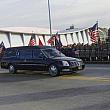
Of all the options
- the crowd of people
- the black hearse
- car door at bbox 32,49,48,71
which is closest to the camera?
the black hearse

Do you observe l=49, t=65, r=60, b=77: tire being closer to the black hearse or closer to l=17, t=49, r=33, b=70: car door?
the black hearse

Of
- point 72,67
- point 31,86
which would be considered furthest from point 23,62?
point 31,86

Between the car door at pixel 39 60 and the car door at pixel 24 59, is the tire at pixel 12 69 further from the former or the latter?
the car door at pixel 39 60

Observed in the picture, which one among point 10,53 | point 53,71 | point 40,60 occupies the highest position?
point 10,53

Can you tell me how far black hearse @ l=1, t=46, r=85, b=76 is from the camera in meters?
18.7

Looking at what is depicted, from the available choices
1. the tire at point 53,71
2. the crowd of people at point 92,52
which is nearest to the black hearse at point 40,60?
the tire at point 53,71

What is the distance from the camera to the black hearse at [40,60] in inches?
736

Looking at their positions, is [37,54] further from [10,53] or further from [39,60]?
[10,53]

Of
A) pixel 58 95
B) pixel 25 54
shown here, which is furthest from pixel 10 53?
pixel 58 95

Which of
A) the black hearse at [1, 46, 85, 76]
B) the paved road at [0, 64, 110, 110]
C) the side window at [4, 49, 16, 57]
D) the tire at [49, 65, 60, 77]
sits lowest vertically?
the paved road at [0, 64, 110, 110]

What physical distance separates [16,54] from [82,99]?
10417 mm

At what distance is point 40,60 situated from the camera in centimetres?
1964

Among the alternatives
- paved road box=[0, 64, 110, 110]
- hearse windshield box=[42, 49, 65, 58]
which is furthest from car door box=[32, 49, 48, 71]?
paved road box=[0, 64, 110, 110]

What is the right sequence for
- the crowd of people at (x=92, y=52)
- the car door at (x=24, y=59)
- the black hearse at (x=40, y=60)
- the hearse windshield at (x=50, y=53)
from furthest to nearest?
the crowd of people at (x=92, y=52), the car door at (x=24, y=59), the hearse windshield at (x=50, y=53), the black hearse at (x=40, y=60)
